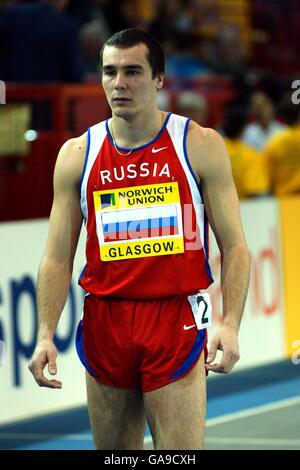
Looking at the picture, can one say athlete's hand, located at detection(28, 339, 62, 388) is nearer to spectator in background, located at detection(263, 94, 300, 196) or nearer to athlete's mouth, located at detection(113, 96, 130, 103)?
athlete's mouth, located at detection(113, 96, 130, 103)

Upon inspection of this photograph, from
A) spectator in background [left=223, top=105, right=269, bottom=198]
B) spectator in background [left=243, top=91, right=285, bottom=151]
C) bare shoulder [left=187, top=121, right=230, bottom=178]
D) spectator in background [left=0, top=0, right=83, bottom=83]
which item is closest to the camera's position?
bare shoulder [left=187, top=121, right=230, bottom=178]

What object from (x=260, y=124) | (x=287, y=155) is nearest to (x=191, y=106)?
(x=287, y=155)

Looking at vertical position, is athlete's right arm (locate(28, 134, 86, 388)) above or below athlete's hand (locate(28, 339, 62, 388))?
above

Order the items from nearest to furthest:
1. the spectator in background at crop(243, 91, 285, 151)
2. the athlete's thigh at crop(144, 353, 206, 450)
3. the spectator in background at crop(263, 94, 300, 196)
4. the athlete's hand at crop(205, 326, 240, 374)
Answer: the athlete's hand at crop(205, 326, 240, 374), the athlete's thigh at crop(144, 353, 206, 450), the spectator in background at crop(263, 94, 300, 196), the spectator in background at crop(243, 91, 285, 151)

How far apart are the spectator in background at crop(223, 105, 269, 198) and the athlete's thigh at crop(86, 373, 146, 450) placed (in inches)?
271

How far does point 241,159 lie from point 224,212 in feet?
23.0

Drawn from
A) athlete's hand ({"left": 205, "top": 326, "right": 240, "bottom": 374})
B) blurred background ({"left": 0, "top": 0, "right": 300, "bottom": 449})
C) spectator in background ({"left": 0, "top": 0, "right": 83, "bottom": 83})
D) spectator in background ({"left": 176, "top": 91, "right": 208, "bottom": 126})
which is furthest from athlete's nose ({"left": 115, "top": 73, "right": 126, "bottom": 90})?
spectator in background ({"left": 176, "top": 91, "right": 208, "bottom": 126})

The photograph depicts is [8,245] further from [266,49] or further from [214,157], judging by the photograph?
[266,49]

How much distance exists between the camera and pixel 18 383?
8586mm

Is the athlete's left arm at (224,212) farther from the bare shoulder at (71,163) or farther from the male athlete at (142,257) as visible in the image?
the bare shoulder at (71,163)

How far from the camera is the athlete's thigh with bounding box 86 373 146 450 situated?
4.52 metres

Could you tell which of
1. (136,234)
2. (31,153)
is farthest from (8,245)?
(136,234)

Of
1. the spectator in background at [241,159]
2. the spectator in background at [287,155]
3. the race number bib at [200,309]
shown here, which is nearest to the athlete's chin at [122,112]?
the race number bib at [200,309]

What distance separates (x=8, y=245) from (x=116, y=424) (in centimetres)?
427
